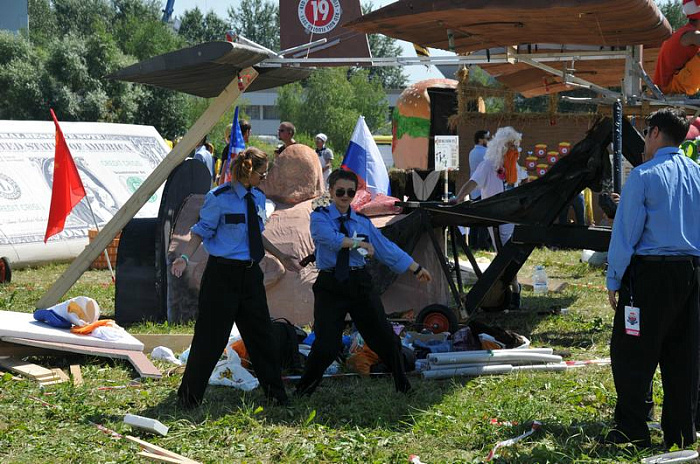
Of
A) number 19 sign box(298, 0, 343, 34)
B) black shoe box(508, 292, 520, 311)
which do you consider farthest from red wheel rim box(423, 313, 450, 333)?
number 19 sign box(298, 0, 343, 34)

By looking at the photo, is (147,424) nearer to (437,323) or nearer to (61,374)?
(61,374)

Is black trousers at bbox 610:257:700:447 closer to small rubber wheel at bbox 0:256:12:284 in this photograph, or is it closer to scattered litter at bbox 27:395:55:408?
scattered litter at bbox 27:395:55:408

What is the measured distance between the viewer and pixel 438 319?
27.1 feet

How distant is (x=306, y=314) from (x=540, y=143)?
31.7ft

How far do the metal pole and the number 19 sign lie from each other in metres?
4.94

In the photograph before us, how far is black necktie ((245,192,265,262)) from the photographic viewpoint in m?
5.99

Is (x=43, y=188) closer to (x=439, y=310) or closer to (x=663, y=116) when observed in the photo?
(x=439, y=310)

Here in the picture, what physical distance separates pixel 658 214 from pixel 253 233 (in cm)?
257

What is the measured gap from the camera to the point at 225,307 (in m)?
5.94

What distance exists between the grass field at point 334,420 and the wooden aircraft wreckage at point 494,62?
1.32 m

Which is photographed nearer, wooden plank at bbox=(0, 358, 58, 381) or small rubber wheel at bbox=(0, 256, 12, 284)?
wooden plank at bbox=(0, 358, 58, 381)

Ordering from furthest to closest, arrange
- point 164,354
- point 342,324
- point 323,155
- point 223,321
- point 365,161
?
1. point 323,155
2. point 365,161
3. point 164,354
4. point 342,324
5. point 223,321

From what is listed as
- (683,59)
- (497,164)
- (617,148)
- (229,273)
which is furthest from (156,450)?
(497,164)

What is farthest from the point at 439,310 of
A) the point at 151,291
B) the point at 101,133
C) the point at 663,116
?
the point at 101,133
